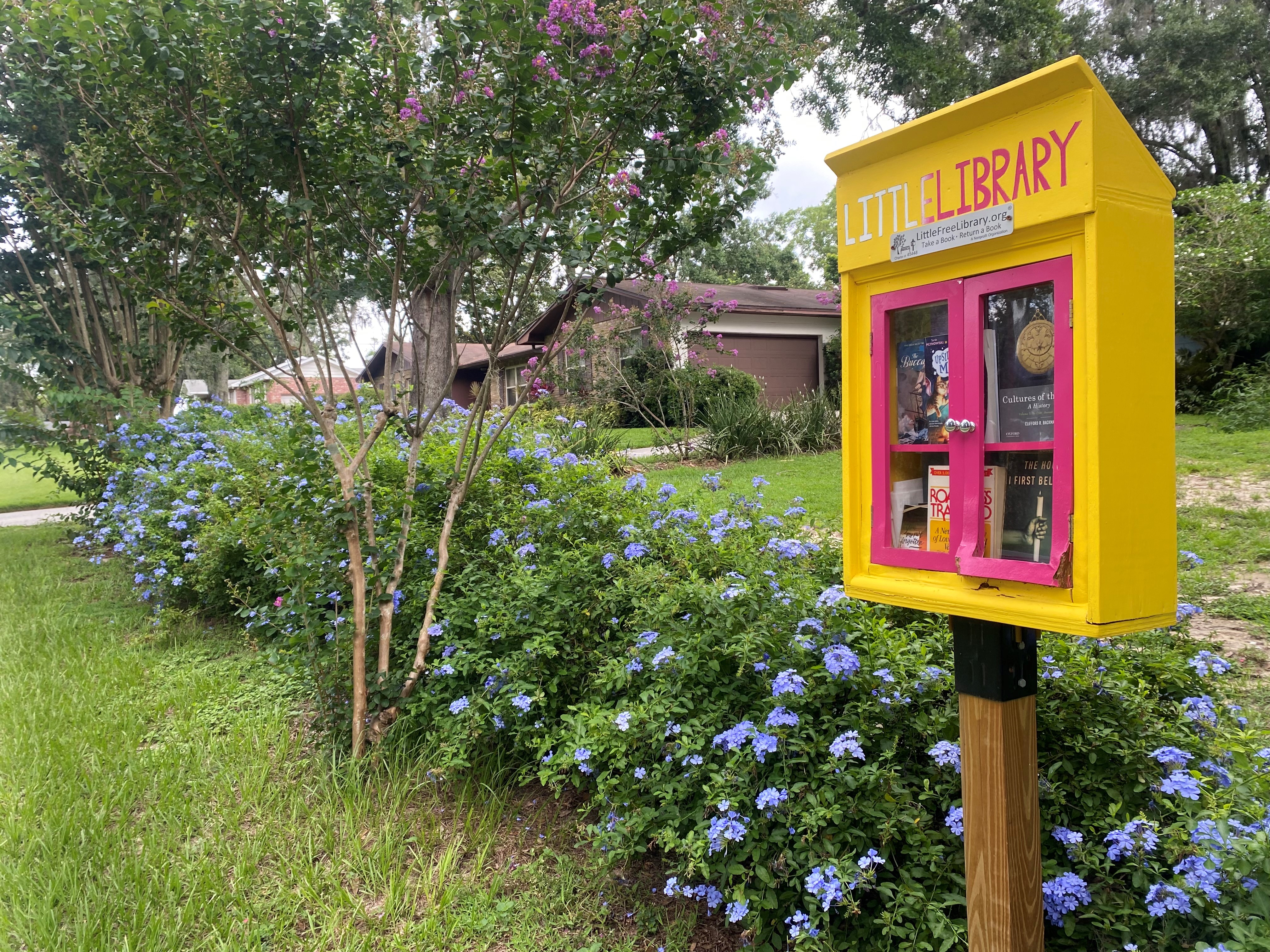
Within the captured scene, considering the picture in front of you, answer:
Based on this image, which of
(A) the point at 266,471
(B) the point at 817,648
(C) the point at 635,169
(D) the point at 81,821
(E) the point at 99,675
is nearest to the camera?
(B) the point at 817,648

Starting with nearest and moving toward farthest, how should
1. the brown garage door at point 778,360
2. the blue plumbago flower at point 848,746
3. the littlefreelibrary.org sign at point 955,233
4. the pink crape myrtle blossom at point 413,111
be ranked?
the littlefreelibrary.org sign at point 955,233
the blue plumbago flower at point 848,746
the pink crape myrtle blossom at point 413,111
the brown garage door at point 778,360

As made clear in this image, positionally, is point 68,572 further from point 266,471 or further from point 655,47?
point 655,47

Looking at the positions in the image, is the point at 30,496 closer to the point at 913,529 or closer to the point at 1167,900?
the point at 913,529

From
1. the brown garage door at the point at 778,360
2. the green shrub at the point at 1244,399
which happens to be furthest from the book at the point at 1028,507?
the brown garage door at the point at 778,360

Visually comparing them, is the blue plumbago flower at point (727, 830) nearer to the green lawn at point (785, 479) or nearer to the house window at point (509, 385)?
the green lawn at point (785, 479)

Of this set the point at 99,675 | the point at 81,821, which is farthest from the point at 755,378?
the point at 81,821

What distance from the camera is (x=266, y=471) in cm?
487

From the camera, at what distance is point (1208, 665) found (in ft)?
6.87

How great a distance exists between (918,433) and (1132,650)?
1174 mm

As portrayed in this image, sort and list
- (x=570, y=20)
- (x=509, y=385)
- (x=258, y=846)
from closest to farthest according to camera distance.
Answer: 1. (x=258, y=846)
2. (x=570, y=20)
3. (x=509, y=385)

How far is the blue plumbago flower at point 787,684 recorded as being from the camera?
2.00 metres

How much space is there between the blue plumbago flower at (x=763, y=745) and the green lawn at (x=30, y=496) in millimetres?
10013

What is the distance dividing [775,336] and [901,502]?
16886 millimetres

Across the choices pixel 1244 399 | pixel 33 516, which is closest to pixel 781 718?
pixel 1244 399
